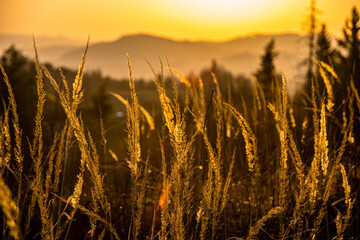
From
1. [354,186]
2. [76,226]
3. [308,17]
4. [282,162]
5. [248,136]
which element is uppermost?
[308,17]

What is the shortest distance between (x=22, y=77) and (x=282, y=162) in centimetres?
1102

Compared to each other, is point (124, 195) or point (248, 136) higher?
point (248, 136)

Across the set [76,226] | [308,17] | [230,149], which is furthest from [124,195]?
[308,17]

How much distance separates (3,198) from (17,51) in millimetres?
11325

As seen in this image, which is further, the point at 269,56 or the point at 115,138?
the point at 115,138

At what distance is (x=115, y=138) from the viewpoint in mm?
15133

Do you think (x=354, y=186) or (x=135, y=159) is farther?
(x=354, y=186)

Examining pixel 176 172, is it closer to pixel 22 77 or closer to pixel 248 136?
pixel 248 136

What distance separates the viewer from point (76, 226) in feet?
9.33

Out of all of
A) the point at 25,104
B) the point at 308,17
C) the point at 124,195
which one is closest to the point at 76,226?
the point at 124,195

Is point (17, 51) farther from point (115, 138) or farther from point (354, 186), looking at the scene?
point (354, 186)

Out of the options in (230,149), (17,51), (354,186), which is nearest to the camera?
(354,186)

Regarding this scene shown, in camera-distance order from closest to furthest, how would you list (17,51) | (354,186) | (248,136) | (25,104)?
1. (248,136)
2. (354,186)
3. (25,104)
4. (17,51)

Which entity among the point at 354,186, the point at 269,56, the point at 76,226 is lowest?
the point at 76,226
